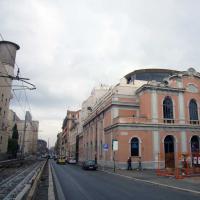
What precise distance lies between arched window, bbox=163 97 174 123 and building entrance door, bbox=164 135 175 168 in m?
2.66

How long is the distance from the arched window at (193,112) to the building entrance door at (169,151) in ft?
16.0

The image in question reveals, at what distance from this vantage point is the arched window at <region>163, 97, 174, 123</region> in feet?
128

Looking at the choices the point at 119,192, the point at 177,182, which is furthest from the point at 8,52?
the point at 119,192

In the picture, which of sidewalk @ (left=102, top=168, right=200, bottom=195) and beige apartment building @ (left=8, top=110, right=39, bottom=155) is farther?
beige apartment building @ (left=8, top=110, right=39, bottom=155)

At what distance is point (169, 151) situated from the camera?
124 feet

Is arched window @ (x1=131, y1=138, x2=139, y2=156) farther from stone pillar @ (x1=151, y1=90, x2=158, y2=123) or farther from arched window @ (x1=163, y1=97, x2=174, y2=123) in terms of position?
arched window @ (x1=163, y1=97, x2=174, y2=123)

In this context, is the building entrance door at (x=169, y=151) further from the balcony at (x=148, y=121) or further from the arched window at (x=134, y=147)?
the arched window at (x=134, y=147)

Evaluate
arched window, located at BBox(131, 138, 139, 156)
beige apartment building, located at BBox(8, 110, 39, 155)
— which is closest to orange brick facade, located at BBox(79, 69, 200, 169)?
arched window, located at BBox(131, 138, 139, 156)

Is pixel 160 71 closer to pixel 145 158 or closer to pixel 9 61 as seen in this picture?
pixel 145 158

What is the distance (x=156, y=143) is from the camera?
3662cm

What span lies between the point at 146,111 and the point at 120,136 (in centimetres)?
582

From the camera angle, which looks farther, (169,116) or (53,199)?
(169,116)

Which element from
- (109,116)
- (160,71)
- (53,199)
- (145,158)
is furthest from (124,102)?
(53,199)

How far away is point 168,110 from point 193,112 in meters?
4.52
